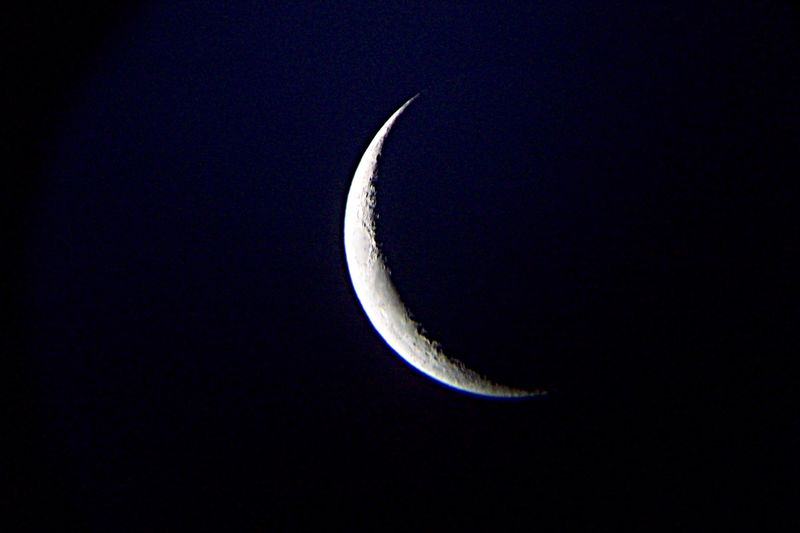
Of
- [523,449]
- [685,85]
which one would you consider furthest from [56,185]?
[685,85]

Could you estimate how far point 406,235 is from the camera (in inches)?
38.7

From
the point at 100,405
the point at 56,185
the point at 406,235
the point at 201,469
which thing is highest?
the point at 56,185

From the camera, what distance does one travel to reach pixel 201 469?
114 centimetres

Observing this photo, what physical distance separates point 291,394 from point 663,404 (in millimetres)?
893

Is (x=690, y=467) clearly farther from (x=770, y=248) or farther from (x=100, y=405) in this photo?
(x=100, y=405)

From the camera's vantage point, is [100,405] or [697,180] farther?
[100,405]

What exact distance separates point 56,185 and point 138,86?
12.9 inches

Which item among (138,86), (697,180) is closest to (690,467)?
(697,180)

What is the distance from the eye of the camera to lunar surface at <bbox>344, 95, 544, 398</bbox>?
100cm

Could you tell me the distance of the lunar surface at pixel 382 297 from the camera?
998 millimetres

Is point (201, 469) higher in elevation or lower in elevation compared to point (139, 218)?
lower

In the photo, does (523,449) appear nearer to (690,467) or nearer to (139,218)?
(690,467)

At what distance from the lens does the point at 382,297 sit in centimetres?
102

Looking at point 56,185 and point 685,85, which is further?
point 56,185
